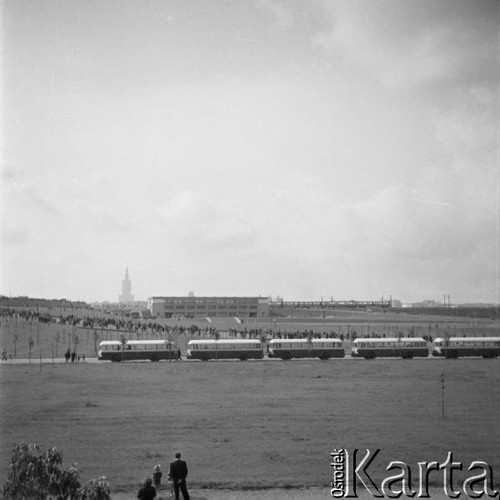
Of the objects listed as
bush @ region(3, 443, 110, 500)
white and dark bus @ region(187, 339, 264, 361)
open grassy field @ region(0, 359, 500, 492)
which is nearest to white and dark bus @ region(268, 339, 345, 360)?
white and dark bus @ region(187, 339, 264, 361)

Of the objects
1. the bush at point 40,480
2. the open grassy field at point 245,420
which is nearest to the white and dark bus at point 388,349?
the open grassy field at point 245,420

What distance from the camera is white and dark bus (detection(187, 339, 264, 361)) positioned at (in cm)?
4719

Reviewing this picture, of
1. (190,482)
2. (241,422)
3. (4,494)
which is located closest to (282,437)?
(241,422)

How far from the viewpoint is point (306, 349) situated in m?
48.2

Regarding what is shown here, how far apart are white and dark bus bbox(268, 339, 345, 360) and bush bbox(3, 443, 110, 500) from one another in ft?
134

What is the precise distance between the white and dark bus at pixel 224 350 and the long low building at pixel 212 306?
73.8 meters

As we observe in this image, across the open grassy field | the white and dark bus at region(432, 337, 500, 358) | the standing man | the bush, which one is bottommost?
the open grassy field

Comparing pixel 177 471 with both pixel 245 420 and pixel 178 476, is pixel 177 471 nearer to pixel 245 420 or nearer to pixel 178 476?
pixel 178 476

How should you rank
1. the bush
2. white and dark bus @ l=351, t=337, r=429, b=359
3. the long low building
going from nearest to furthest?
the bush < white and dark bus @ l=351, t=337, r=429, b=359 < the long low building

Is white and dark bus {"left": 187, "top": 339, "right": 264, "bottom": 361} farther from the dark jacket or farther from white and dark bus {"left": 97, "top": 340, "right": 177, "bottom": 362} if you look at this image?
the dark jacket

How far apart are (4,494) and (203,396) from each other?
62.9 feet

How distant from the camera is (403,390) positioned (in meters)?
28.3

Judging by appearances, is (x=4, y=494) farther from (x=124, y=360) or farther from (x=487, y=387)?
(x=124, y=360)

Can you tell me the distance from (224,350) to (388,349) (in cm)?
1453
